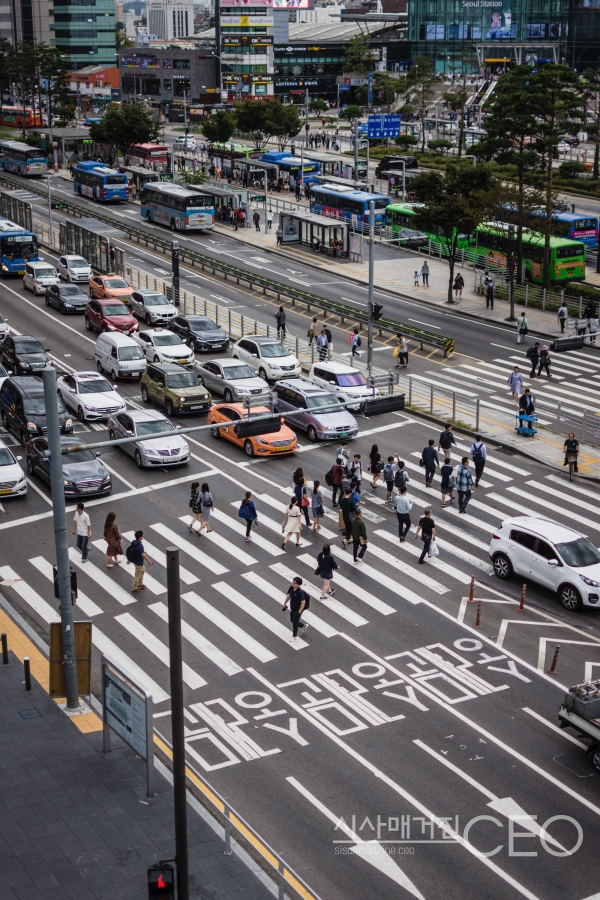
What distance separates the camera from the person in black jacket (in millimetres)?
34781

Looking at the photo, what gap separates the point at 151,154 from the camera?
107 meters

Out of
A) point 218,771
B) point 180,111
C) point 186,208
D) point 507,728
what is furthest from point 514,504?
point 180,111

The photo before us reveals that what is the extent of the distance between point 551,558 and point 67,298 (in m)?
36.2

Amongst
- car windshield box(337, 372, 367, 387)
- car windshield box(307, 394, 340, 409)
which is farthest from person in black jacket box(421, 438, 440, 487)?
car windshield box(337, 372, 367, 387)

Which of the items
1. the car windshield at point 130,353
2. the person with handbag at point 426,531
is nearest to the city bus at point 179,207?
the car windshield at point 130,353

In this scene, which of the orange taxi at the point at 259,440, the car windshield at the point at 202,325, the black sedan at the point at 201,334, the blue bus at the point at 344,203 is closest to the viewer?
the orange taxi at the point at 259,440

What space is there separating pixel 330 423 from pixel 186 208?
4385cm

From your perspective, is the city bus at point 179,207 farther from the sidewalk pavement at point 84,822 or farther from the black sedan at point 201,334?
the sidewalk pavement at point 84,822

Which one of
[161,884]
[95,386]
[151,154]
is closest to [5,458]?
[95,386]

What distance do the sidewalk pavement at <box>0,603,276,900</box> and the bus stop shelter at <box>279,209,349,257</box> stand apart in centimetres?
5452

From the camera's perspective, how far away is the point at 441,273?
68625 mm

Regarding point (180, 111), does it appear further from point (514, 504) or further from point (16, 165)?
point (514, 504)

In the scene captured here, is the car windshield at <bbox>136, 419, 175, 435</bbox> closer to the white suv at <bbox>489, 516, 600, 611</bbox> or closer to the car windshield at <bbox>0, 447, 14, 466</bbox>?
the car windshield at <bbox>0, 447, 14, 466</bbox>

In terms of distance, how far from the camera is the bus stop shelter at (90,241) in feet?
212
